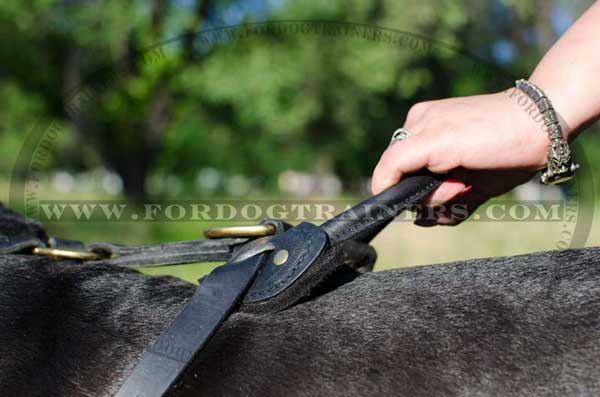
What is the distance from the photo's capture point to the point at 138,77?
51.2 ft

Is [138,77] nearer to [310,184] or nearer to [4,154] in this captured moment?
[310,184]

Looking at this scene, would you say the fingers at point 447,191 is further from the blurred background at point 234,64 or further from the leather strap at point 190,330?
the blurred background at point 234,64

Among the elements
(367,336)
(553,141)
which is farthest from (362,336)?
(553,141)

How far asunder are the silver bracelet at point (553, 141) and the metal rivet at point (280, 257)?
757 millimetres

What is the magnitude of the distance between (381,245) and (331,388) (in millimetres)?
7706

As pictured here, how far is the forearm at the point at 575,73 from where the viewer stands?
5.92 feet

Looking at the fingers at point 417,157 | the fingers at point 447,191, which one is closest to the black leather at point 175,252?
the fingers at point 417,157

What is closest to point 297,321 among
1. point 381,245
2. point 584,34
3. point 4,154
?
point 584,34

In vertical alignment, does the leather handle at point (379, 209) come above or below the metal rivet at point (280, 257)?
above

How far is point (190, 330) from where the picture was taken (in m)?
1.44

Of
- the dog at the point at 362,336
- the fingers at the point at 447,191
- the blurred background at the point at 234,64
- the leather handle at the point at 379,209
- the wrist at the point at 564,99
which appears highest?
the wrist at the point at 564,99

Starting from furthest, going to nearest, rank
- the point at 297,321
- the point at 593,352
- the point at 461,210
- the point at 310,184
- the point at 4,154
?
the point at 4,154, the point at 310,184, the point at 461,210, the point at 297,321, the point at 593,352

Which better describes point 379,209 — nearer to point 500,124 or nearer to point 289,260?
point 289,260

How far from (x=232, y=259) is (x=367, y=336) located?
0.37m
